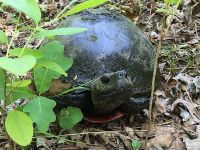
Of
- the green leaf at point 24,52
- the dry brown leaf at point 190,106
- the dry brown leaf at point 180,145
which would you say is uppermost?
the green leaf at point 24,52

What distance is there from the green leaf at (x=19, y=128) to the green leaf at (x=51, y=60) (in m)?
0.38

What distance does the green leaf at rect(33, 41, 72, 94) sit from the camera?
1.38 m

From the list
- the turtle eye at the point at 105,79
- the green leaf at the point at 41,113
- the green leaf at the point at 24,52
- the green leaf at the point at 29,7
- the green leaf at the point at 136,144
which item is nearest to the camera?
the green leaf at the point at 29,7

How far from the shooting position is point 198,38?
2.99m

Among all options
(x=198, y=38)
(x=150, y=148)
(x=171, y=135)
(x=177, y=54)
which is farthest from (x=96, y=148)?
(x=198, y=38)

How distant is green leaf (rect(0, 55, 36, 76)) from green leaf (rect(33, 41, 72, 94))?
573 millimetres

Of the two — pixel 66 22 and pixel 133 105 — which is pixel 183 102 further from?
pixel 66 22

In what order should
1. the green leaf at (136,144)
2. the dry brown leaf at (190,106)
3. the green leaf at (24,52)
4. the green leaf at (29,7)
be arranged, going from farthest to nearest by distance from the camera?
the dry brown leaf at (190,106) < the green leaf at (136,144) < the green leaf at (24,52) < the green leaf at (29,7)

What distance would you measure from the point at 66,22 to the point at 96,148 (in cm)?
73

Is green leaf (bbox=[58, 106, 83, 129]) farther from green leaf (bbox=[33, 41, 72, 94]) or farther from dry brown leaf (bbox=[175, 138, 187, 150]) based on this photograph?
dry brown leaf (bbox=[175, 138, 187, 150])

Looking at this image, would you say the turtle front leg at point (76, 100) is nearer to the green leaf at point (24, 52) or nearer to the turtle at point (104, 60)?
the turtle at point (104, 60)

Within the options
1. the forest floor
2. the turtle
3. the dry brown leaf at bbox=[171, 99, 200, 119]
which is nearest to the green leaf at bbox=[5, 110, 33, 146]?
the forest floor

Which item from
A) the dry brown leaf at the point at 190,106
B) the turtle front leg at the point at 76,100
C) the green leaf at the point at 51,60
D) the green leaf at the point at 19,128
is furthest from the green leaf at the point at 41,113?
the dry brown leaf at the point at 190,106

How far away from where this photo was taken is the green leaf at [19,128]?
968 mm
